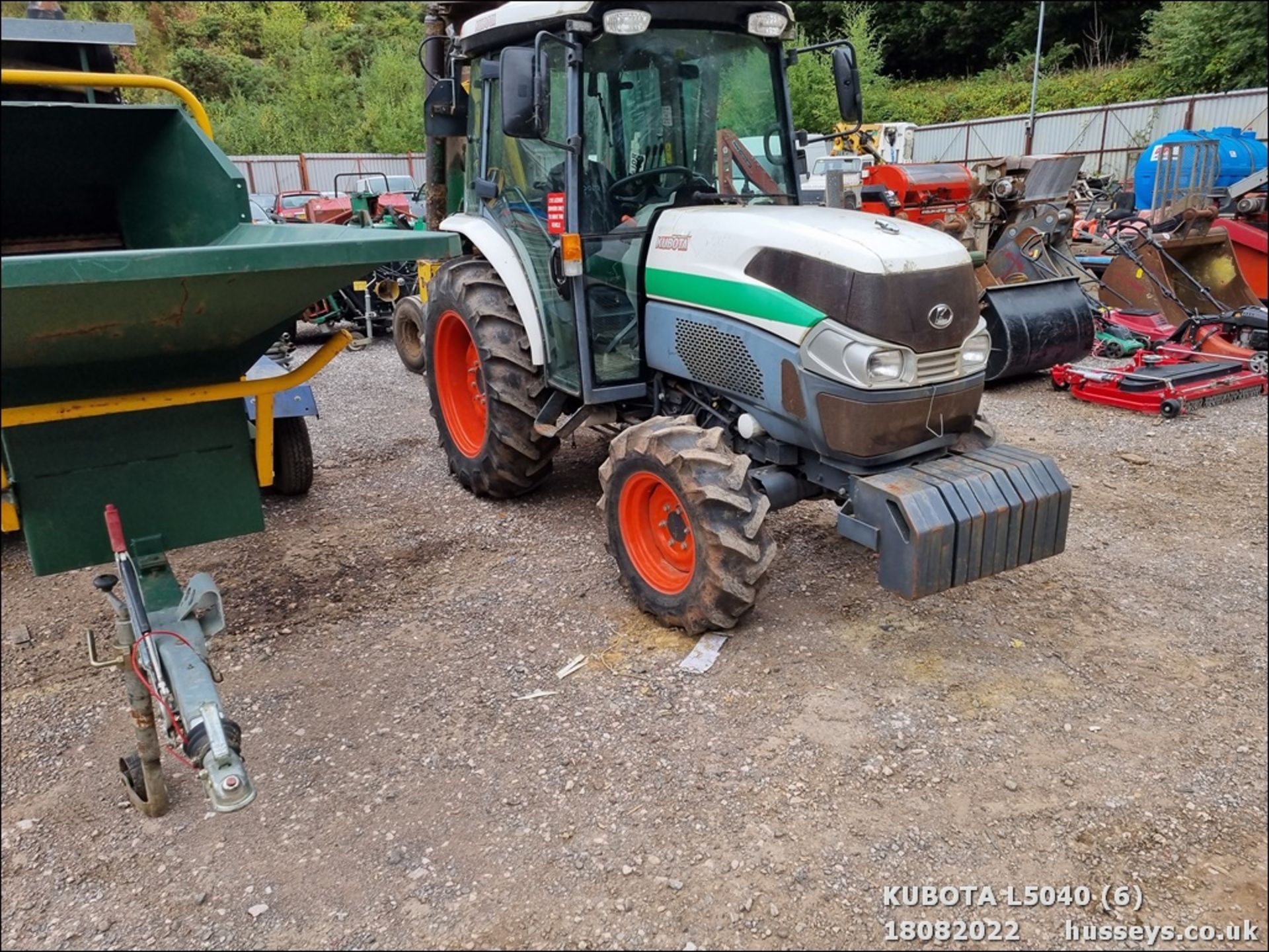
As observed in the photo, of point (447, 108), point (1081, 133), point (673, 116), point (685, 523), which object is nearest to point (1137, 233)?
point (673, 116)

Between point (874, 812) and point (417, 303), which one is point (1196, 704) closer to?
point (874, 812)

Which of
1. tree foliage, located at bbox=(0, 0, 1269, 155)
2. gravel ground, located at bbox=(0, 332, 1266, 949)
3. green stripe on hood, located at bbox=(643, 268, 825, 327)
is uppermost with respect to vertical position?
tree foliage, located at bbox=(0, 0, 1269, 155)

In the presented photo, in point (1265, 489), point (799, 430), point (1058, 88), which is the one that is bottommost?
point (1265, 489)

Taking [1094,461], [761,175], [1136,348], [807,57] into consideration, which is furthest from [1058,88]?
[761,175]

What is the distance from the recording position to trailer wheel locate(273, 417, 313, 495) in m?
4.66

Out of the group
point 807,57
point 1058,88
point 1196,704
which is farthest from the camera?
point 1058,88

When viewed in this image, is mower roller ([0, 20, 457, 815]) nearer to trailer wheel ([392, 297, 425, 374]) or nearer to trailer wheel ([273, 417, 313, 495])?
trailer wheel ([273, 417, 313, 495])

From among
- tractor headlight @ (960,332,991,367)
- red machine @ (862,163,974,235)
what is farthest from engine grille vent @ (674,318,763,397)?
red machine @ (862,163,974,235)

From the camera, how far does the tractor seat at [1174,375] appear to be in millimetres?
6082

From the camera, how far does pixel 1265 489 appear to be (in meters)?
4.11

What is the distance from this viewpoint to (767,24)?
3.78m

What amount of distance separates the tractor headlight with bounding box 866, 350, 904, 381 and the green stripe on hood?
0.23 meters

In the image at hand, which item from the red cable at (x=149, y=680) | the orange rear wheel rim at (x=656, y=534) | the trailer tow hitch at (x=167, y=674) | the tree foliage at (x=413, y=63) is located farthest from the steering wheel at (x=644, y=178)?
the tree foliage at (x=413, y=63)

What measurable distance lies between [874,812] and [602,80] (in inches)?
111
